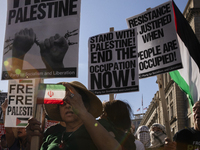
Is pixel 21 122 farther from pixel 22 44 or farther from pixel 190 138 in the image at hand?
pixel 190 138

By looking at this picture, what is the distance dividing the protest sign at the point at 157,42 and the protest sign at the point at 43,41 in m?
1.75

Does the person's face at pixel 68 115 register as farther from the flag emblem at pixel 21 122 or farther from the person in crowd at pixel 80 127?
the flag emblem at pixel 21 122

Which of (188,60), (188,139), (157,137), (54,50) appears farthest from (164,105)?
(54,50)

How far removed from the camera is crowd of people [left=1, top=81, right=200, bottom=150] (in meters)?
1.95

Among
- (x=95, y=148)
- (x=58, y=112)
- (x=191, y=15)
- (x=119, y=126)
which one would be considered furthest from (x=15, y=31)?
(x=191, y=15)

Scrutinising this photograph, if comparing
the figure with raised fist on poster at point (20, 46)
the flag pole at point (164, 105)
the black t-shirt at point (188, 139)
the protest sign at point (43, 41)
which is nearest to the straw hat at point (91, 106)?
the protest sign at point (43, 41)

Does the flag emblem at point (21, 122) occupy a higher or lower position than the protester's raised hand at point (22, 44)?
lower

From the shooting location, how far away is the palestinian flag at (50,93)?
9.71 ft

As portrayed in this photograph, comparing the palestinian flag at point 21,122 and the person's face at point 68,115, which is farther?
the palestinian flag at point 21,122

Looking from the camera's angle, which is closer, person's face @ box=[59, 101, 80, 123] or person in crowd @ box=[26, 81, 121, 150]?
person in crowd @ box=[26, 81, 121, 150]

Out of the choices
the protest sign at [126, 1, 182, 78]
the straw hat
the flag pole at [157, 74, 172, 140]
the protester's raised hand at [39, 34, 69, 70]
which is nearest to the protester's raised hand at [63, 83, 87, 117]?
the straw hat

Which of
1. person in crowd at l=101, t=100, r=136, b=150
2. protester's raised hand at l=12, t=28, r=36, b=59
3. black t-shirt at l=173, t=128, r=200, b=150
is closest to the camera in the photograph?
person in crowd at l=101, t=100, r=136, b=150

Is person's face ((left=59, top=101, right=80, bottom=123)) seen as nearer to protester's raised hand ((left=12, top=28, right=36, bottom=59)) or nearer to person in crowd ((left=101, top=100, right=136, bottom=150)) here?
person in crowd ((left=101, top=100, right=136, bottom=150))

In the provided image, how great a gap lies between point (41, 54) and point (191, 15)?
25.4m
